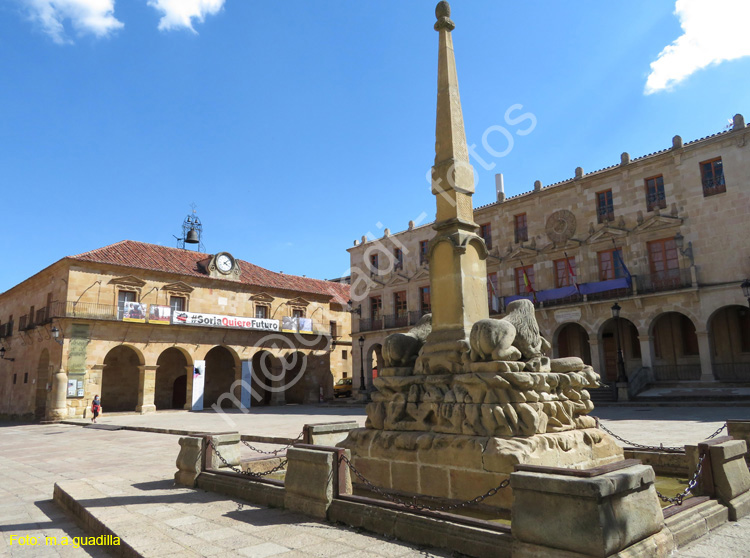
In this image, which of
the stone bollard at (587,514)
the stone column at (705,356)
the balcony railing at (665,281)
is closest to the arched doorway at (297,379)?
the balcony railing at (665,281)

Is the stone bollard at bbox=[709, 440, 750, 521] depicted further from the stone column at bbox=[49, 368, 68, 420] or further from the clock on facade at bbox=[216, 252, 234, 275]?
the clock on facade at bbox=[216, 252, 234, 275]

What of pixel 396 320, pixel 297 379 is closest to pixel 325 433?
pixel 396 320

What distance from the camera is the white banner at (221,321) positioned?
27359 mm

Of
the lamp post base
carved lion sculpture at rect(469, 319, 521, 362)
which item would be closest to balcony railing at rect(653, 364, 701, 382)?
the lamp post base

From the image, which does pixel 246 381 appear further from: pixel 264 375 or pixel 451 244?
pixel 451 244

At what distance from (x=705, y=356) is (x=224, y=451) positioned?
1904 cm

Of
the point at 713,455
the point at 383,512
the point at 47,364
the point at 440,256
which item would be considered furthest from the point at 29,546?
the point at 47,364

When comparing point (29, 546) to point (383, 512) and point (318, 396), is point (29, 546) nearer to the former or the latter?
point (383, 512)

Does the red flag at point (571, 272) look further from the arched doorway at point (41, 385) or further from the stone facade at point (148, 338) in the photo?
the arched doorway at point (41, 385)

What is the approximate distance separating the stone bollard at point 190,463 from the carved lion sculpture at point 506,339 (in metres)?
3.72

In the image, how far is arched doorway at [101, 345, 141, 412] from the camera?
28.3 meters

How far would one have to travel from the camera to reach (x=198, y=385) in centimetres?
2823

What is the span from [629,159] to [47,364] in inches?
1157

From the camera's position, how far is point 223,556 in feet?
12.6
